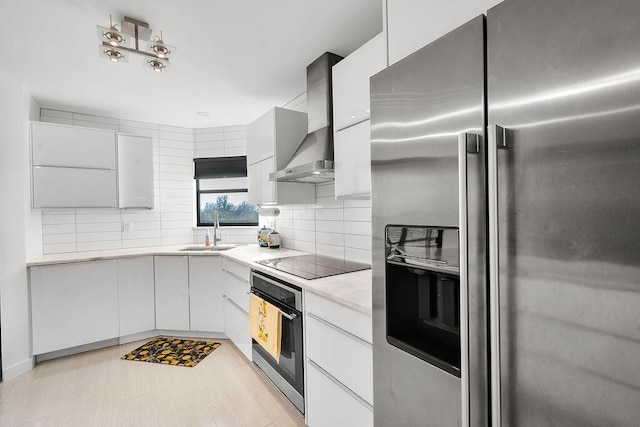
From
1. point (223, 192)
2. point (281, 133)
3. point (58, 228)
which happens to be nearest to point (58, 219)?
point (58, 228)

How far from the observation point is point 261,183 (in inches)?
117

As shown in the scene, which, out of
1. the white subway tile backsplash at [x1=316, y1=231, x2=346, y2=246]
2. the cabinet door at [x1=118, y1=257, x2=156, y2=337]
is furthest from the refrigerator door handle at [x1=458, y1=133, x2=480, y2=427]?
the cabinet door at [x1=118, y1=257, x2=156, y2=337]

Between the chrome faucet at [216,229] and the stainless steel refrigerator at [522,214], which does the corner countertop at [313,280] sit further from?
the chrome faucet at [216,229]

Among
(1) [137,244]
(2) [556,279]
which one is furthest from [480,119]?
(1) [137,244]

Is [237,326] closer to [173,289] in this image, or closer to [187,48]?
[173,289]

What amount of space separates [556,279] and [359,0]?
5.56 feet

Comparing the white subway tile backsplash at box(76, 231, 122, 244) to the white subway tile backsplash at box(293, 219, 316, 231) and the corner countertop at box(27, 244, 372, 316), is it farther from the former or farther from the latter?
the white subway tile backsplash at box(293, 219, 316, 231)

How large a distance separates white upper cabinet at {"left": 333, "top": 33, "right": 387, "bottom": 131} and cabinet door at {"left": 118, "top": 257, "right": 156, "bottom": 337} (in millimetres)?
2520

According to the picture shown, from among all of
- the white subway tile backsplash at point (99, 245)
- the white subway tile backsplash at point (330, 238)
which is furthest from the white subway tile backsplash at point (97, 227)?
the white subway tile backsplash at point (330, 238)

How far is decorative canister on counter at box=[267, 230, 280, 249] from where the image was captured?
11.1 feet

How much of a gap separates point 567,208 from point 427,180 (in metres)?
0.34

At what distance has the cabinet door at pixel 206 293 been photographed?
317 cm

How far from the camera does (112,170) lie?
10.7 feet

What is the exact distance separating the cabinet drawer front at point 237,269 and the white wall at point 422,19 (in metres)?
1.94
